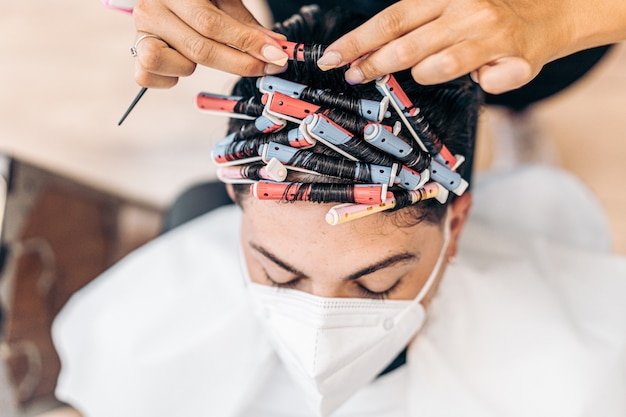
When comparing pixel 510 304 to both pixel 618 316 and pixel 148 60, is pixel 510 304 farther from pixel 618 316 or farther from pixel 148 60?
pixel 148 60

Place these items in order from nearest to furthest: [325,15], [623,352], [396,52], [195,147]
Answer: [396,52]
[325,15]
[623,352]
[195,147]

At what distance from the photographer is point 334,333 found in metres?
0.95

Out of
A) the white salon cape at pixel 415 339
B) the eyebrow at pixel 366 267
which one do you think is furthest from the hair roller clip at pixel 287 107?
the white salon cape at pixel 415 339

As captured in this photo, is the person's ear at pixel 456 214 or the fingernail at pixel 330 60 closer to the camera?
the fingernail at pixel 330 60

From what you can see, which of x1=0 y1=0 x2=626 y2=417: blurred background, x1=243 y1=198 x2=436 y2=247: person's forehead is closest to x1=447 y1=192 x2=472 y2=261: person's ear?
x1=243 y1=198 x2=436 y2=247: person's forehead

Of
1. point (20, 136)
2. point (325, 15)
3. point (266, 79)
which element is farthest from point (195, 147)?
point (266, 79)

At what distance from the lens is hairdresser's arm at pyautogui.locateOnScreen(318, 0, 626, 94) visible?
0.70 m

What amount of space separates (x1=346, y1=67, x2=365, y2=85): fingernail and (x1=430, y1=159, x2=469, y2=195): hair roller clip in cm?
17

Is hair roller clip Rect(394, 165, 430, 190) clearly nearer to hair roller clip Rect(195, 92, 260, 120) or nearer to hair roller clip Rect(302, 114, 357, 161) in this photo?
hair roller clip Rect(302, 114, 357, 161)

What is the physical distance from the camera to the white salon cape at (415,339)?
45.4 inches

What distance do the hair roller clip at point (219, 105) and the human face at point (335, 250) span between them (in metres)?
0.14

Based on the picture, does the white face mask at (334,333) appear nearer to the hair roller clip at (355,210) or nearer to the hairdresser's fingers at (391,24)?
the hair roller clip at (355,210)

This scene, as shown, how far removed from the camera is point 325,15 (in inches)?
39.5

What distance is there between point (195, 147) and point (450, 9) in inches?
62.6
